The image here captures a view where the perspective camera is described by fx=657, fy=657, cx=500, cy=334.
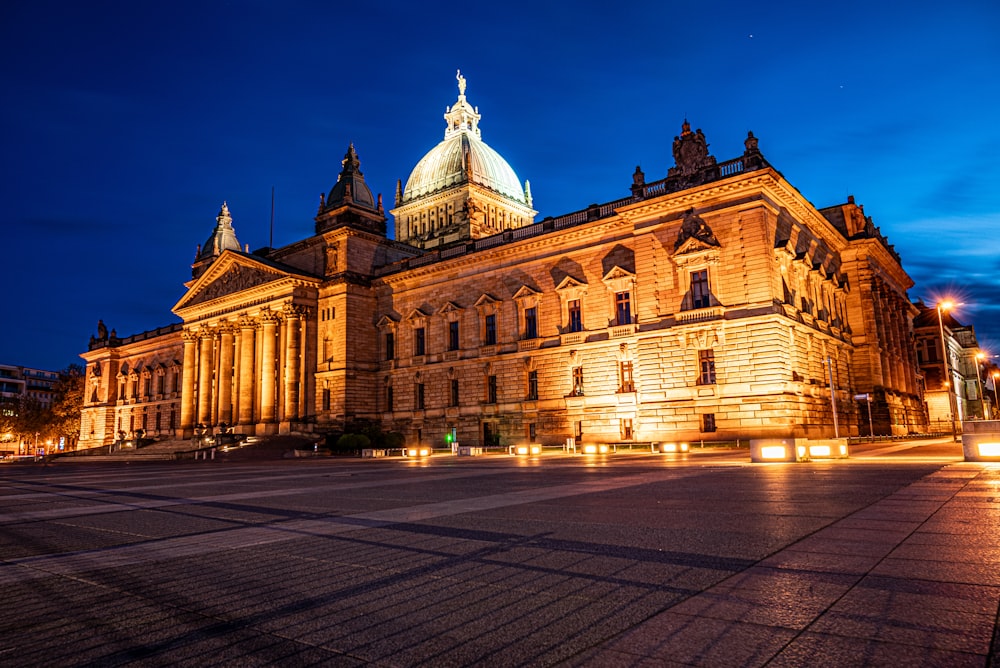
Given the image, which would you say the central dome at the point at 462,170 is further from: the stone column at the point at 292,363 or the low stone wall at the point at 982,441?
the low stone wall at the point at 982,441

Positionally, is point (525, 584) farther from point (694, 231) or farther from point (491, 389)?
point (491, 389)

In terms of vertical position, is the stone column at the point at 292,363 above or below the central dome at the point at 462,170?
below

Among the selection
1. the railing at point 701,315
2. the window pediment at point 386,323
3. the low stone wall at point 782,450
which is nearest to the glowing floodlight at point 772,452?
the low stone wall at point 782,450

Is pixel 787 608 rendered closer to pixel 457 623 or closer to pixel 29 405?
pixel 457 623

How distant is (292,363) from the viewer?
58.3 m

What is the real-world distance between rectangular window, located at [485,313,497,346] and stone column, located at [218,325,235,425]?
2931 cm

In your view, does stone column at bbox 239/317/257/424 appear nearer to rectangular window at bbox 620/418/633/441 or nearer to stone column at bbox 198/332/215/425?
stone column at bbox 198/332/215/425

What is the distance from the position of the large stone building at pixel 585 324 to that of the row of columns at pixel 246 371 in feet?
0.65

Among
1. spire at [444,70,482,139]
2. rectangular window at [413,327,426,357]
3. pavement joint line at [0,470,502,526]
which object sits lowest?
pavement joint line at [0,470,502,526]

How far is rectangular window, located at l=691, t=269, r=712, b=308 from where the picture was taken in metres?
40.0

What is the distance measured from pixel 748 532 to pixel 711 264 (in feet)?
112

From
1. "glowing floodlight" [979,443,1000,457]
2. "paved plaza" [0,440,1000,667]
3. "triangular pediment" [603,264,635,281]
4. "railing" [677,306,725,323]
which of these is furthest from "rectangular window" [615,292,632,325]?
"paved plaza" [0,440,1000,667]

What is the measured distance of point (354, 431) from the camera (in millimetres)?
56031

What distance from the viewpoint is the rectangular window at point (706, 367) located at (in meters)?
39.2
